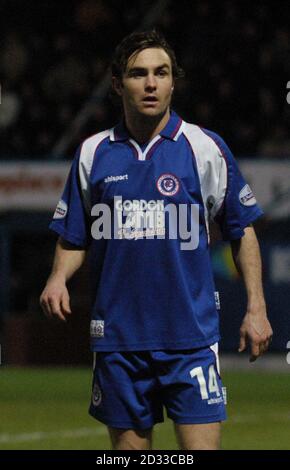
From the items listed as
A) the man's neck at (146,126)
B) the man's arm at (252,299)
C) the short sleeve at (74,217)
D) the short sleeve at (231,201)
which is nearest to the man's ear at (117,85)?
the man's neck at (146,126)

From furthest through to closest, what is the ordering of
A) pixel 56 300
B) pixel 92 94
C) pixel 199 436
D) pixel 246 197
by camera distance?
pixel 92 94, pixel 246 197, pixel 56 300, pixel 199 436

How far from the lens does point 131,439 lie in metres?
6.39

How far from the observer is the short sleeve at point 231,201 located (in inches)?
257

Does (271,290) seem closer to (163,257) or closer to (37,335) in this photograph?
(37,335)

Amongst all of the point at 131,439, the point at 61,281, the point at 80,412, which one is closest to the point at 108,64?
the point at 80,412

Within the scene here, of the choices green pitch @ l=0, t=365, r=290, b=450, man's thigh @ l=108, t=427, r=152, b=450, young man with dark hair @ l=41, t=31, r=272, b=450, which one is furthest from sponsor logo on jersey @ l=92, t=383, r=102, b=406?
green pitch @ l=0, t=365, r=290, b=450

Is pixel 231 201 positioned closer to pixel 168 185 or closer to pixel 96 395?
pixel 168 185

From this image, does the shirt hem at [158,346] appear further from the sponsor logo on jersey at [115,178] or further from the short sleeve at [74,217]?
the sponsor logo on jersey at [115,178]

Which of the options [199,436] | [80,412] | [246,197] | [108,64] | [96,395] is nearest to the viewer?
[199,436]

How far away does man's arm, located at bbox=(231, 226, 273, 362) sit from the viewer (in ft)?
Answer: 20.8

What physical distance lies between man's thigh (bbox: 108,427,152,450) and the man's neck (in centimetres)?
121

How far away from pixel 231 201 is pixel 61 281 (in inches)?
31.2

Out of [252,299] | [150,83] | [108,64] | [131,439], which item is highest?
[108,64]

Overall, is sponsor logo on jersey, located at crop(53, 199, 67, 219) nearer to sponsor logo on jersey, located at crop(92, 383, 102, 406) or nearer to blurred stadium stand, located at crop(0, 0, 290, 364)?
sponsor logo on jersey, located at crop(92, 383, 102, 406)
